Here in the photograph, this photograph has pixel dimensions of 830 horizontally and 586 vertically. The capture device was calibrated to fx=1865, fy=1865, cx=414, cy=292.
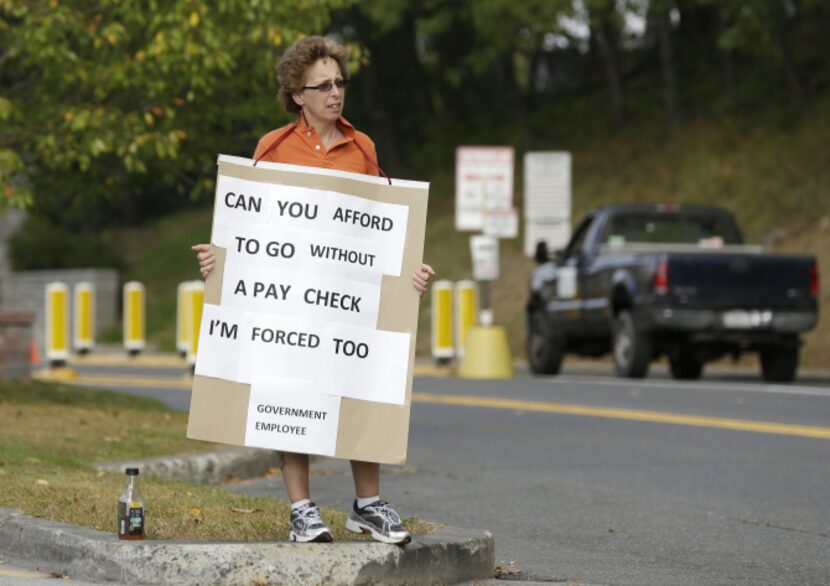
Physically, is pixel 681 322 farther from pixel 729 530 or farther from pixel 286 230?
pixel 286 230

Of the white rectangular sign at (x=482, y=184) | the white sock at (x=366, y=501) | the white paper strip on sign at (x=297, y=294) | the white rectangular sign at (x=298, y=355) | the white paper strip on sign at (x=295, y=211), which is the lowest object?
the white sock at (x=366, y=501)

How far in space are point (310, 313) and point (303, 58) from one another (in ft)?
3.29

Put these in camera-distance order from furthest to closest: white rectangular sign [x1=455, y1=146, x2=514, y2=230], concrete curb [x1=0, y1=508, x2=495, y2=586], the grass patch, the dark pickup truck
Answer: white rectangular sign [x1=455, y1=146, x2=514, y2=230], the dark pickup truck, the grass patch, concrete curb [x1=0, y1=508, x2=495, y2=586]

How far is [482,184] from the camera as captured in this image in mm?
25656

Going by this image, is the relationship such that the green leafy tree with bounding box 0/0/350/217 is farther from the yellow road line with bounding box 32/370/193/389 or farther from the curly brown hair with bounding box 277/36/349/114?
the curly brown hair with bounding box 277/36/349/114

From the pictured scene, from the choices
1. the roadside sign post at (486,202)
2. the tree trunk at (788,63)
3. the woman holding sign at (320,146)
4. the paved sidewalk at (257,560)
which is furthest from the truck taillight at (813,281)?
the woman holding sign at (320,146)

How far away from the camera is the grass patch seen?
7.85 m

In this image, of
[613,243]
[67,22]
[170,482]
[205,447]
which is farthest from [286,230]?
[613,243]

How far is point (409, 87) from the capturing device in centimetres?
4956

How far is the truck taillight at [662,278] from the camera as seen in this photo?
66.5 ft

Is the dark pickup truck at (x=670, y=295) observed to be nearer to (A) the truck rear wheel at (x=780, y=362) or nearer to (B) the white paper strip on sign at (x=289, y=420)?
(A) the truck rear wheel at (x=780, y=362)

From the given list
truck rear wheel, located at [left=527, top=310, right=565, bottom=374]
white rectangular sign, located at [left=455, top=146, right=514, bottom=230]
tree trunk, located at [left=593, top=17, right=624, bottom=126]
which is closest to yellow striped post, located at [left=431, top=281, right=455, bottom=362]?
white rectangular sign, located at [left=455, top=146, right=514, bottom=230]

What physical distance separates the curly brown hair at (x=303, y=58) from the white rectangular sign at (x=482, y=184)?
18052mm

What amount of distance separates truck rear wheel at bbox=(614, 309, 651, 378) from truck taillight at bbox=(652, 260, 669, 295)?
0.75 meters
